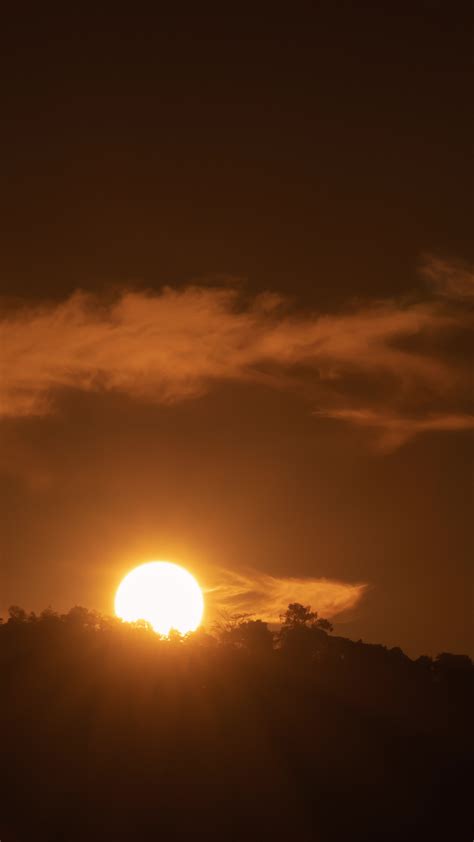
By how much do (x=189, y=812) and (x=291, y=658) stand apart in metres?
29.3

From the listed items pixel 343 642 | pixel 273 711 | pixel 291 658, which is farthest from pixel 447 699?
pixel 273 711

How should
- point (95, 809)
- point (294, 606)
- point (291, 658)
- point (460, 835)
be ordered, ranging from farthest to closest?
1. point (294, 606)
2. point (291, 658)
3. point (460, 835)
4. point (95, 809)

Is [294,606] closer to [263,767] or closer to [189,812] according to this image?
[263,767]

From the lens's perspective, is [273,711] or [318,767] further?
[273,711]

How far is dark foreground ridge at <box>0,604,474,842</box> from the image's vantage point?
48.5 m

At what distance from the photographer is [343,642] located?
8544 cm

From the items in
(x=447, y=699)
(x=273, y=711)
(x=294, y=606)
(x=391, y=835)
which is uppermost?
(x=294, y=606)

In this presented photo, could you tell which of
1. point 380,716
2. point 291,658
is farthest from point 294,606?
point 380,716

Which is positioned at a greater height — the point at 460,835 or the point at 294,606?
the point at 294,606

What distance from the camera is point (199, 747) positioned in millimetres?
54094

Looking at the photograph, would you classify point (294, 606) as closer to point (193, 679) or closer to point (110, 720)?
point (193, 679)

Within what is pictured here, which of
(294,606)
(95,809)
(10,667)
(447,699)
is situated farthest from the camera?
(294,606)

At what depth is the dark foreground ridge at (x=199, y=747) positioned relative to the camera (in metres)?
48.5

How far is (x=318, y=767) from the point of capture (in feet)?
182
